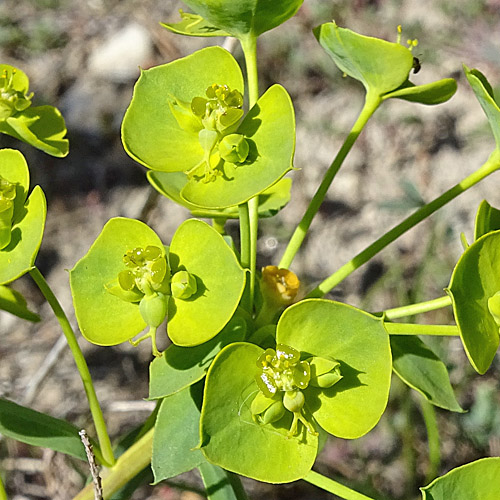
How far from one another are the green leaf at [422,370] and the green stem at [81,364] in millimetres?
771

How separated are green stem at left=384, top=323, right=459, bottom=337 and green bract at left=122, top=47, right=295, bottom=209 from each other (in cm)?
43

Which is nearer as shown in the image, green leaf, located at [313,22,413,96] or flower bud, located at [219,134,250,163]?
flower bud, located at [219,134,250,163]

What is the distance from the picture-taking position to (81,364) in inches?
68.2

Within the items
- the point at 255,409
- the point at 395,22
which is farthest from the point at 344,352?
the point at 395,22

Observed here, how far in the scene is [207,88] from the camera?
163 cm

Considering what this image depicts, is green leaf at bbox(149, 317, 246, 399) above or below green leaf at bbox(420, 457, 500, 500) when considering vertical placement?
above

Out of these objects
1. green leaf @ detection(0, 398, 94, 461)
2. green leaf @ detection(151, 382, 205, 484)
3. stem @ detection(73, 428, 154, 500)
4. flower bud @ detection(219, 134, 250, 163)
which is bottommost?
stem @ detection(73, 428, 154, 500)

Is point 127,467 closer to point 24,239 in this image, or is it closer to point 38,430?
point 38,430

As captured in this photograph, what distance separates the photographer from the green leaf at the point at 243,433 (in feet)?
4.52

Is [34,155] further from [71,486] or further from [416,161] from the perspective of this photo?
[416,161]

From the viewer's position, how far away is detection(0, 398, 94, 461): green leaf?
1744 millimetres

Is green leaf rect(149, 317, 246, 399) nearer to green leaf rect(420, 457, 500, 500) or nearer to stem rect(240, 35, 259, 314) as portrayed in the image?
stem rect(240, 35, 259, 314)

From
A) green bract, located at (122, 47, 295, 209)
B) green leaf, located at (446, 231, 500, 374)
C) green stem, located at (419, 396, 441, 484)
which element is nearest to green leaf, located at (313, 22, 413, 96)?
green bract, located at (122, 47, 295, 209)

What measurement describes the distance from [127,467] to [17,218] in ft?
2.40
